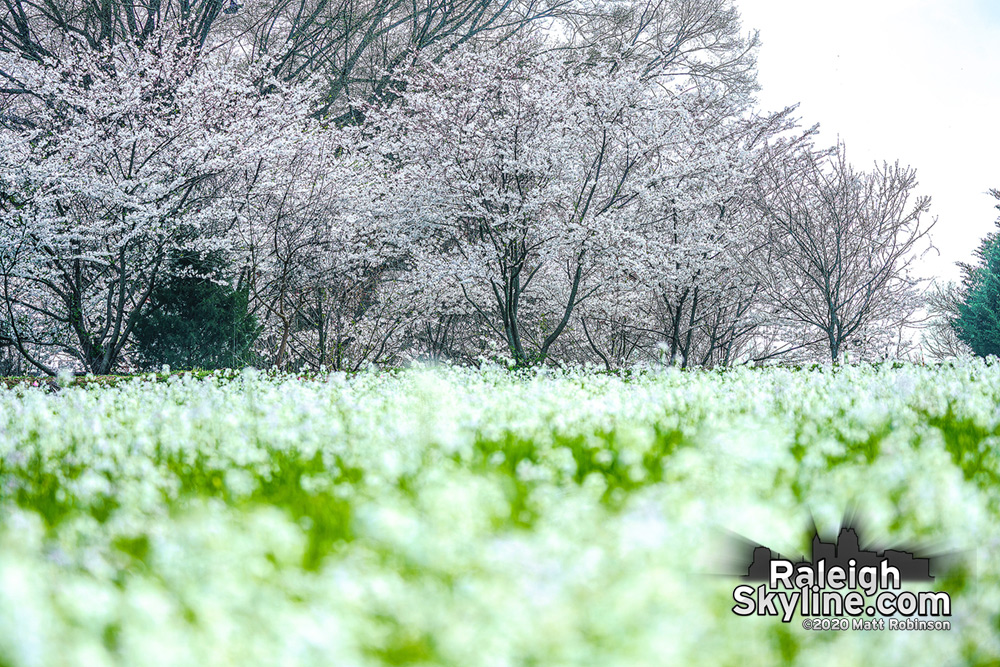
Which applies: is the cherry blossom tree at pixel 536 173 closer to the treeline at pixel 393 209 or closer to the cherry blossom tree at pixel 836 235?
the treeline at pixel 393 209

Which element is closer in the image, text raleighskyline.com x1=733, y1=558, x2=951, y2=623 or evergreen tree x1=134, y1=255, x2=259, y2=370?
text raleighskyline.com x1=733, y1=558, x2=951, y2=623

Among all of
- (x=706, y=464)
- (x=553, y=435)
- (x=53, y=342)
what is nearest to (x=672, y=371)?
(x=553, y=435)

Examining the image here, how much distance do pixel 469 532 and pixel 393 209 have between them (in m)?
14.7

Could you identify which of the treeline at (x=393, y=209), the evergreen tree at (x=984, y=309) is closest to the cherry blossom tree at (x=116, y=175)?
the treeline at (x=393, y=209)

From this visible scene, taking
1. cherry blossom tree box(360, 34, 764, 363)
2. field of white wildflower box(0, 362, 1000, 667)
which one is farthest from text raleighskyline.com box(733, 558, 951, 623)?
cherry blossom tree box(360, 34, 764, 363)

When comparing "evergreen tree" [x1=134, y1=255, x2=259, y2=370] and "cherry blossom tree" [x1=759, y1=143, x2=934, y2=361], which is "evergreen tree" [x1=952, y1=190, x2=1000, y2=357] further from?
"evergreen tree" [x1=134, y1=255, x2=259, y2=370]

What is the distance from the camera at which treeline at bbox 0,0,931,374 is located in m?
14.9

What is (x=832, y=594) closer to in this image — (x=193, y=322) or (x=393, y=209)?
(x=393, y=209)

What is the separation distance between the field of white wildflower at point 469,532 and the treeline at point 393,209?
10.9m

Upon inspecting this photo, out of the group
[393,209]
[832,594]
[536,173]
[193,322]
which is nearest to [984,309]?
[536,173]

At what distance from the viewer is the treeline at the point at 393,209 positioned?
14867 millimetres

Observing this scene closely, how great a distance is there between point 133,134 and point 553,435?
43.2 ft

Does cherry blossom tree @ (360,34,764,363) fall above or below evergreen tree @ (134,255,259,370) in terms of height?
above

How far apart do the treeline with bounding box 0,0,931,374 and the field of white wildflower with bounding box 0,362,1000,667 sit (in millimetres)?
→ 10856
